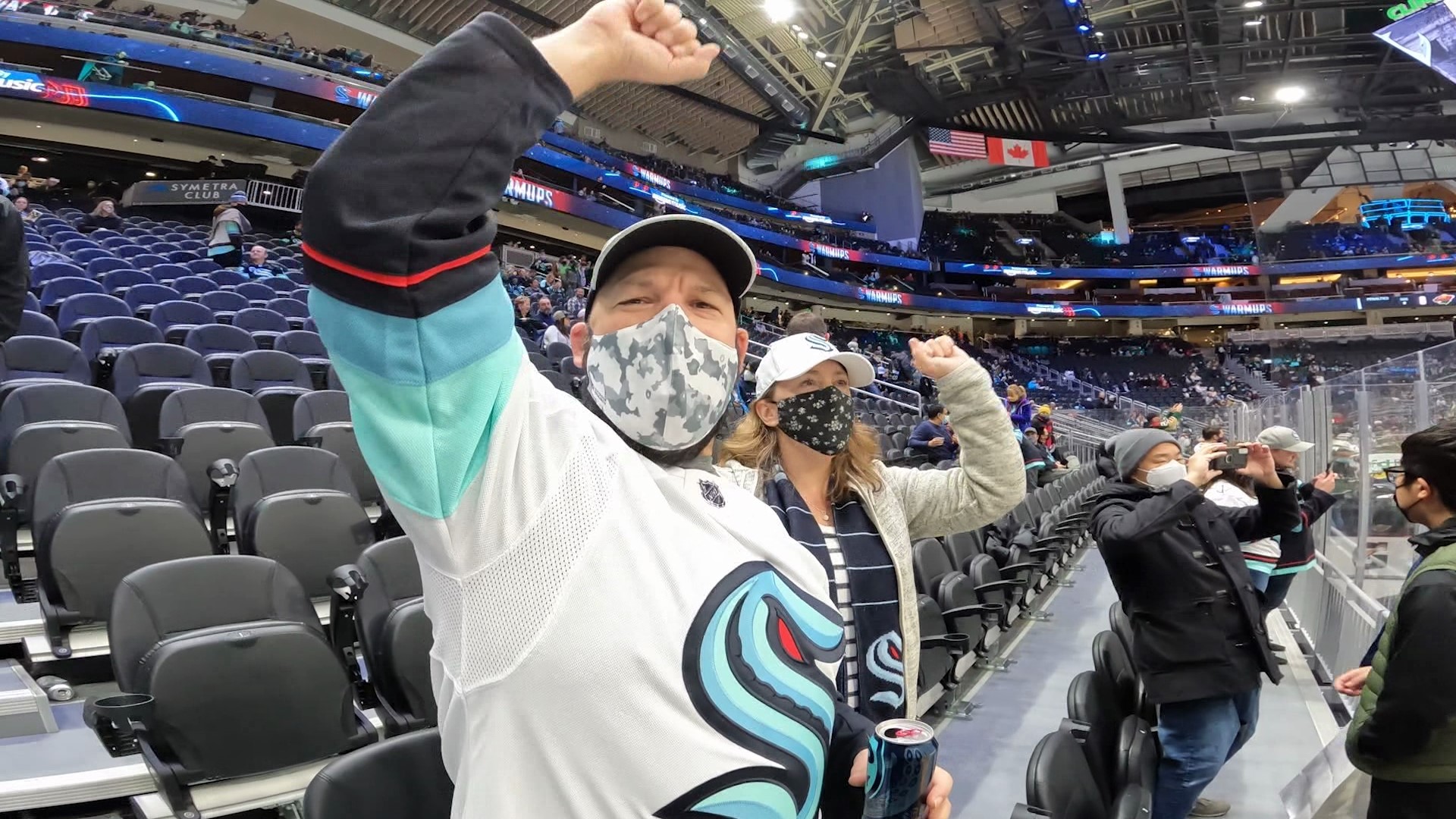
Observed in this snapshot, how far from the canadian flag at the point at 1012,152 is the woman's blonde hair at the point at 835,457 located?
31.4 metres

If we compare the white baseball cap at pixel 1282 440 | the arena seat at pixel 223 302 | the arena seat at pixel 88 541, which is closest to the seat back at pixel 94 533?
the arena seat at pixel 88 541

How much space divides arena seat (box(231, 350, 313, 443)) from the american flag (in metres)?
27.7

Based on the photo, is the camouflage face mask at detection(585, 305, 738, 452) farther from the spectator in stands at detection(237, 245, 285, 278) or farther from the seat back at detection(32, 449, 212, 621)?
the spectator in stands at detection(237, 245, 285, 278)

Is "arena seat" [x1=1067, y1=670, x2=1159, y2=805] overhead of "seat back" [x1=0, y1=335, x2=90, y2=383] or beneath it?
beneath

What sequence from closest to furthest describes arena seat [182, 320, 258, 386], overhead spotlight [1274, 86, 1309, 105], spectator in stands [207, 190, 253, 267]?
arena seat [182, 320, 258, 386]
spectator in stands [207, 190, 253, 267]
overhead spotlight [1274, 86, 1309, 105]

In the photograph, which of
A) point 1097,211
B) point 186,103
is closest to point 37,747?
point 186,103

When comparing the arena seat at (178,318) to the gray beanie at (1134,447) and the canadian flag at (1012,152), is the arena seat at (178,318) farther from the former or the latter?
the canadian flag at (1012,152)

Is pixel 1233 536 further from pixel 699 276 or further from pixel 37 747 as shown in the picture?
pixel 37 747

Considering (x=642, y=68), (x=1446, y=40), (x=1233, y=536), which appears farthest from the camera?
(x=1446, y=40)

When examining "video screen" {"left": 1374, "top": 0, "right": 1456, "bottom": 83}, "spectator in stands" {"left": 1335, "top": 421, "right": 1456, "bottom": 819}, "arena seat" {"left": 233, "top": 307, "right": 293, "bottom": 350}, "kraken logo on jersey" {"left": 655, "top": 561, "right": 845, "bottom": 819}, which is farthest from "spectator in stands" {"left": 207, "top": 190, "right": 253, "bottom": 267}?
"video screen" {"left": 1374, "top": 0, "right": 1456, "bottom": 83}

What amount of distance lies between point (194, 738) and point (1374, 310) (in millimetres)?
42089

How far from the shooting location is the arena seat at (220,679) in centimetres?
182

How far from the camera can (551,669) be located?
2.20 ft

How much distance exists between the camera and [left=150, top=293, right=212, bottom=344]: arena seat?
6.00m
